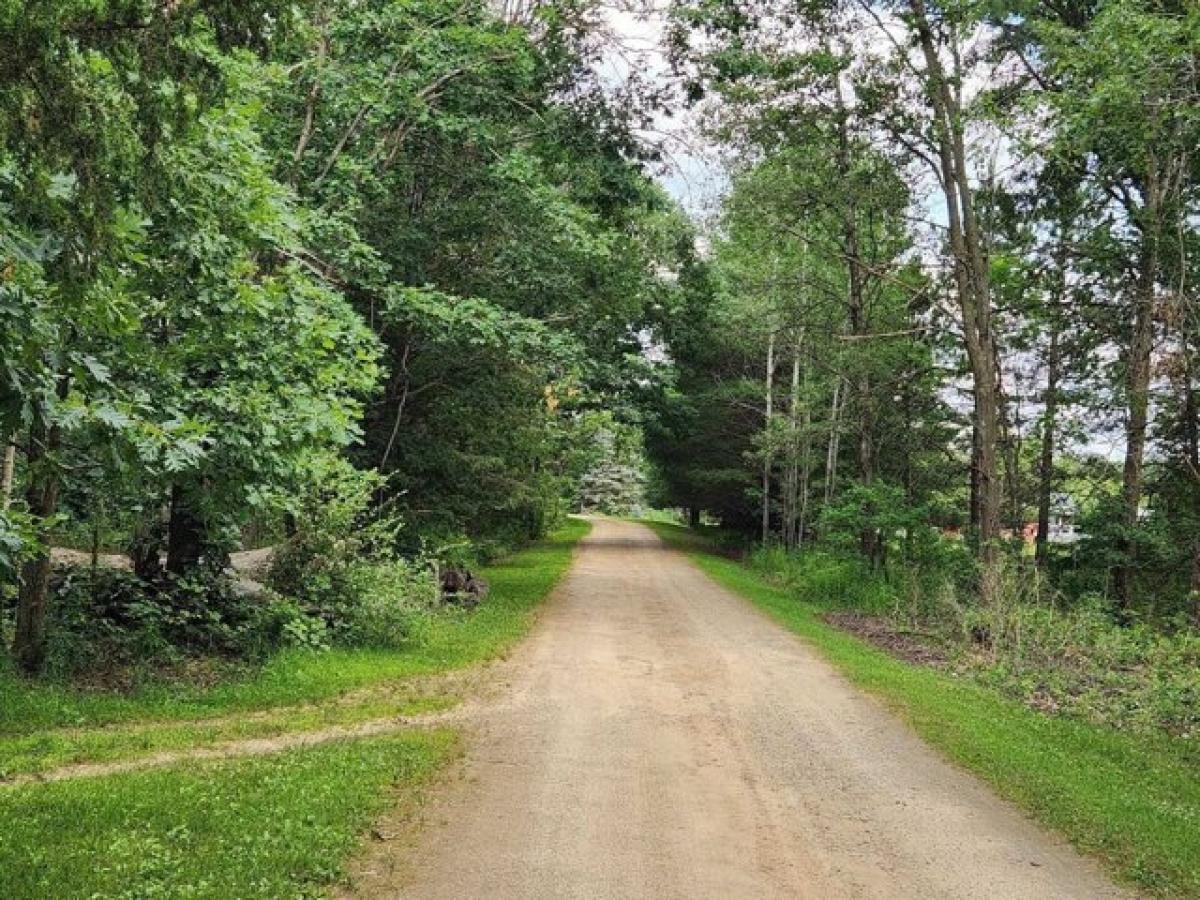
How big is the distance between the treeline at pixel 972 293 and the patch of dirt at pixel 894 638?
117cm

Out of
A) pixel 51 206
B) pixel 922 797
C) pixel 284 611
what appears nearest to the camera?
pixel 51 206

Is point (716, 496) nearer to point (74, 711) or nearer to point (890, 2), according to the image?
point (890, 2)

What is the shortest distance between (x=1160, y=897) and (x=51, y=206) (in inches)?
260

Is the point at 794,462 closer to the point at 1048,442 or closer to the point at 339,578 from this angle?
the point at 1048,442

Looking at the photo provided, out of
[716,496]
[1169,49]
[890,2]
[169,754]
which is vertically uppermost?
[890,2]

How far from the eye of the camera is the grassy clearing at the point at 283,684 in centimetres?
743

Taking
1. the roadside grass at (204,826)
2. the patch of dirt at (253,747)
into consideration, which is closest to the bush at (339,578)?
the patch of dirt at (253,747)

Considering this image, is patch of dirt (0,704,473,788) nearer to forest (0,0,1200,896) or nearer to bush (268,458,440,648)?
forest (0,0,1200,896)

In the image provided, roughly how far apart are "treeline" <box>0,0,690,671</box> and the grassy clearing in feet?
2.00

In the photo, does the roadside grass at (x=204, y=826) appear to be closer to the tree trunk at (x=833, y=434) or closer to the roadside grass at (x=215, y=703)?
the roadside grass at (x=215, y=703)

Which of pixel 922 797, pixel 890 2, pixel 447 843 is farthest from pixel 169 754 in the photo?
pixel 890 2

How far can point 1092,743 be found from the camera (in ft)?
27.8

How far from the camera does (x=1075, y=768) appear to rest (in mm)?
7473

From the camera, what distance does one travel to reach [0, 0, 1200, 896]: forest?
15.4ft
